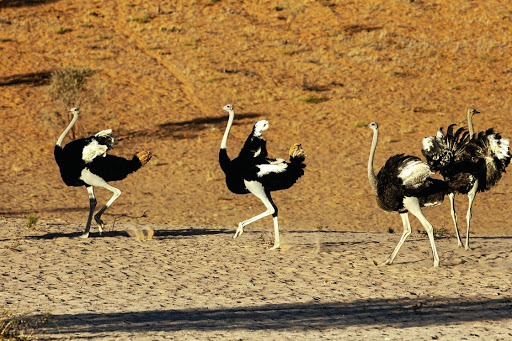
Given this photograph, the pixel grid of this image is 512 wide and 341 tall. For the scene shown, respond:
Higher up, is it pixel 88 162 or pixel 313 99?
pixel 313 99

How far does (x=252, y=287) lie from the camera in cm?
1026

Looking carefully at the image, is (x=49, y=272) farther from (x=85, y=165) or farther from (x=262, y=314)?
(x=262, y=314)

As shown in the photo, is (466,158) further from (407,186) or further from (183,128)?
(183,128)

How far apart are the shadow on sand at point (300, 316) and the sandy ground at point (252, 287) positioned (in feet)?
0.04

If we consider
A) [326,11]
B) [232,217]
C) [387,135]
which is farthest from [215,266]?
[326,11]

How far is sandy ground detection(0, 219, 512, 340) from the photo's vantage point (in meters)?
8.27

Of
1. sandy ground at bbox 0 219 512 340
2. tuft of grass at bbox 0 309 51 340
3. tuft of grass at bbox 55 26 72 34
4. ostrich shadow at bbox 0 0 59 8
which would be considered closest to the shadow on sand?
sandy ground at bbox 0 219 512 340

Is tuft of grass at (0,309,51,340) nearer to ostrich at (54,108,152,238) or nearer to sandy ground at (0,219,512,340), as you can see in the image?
sandy ground at (0,219,512,340)

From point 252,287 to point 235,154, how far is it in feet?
51.4

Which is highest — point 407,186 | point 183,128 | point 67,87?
point 67,87

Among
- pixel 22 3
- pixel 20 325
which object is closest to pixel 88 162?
pixel 20 325

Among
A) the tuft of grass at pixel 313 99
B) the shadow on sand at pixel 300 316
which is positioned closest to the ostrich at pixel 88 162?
the shadow on sand at pixel 300 316

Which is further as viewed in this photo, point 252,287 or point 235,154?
point 235,154

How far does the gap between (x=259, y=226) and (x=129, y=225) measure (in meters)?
3.08
